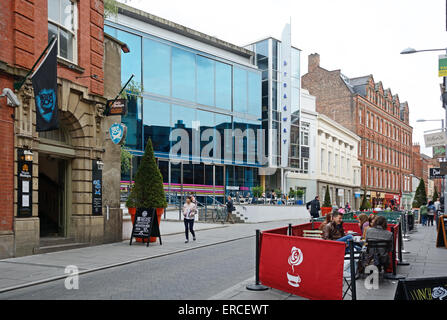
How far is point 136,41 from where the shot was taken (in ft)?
101

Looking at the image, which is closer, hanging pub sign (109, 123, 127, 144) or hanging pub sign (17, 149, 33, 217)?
hanging pub sign (17, 149, 33, 217)

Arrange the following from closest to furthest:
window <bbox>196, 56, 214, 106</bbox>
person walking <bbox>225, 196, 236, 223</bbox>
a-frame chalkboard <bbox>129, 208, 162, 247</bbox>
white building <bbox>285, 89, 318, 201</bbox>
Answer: a-frame chalkboard <bbox>129, 208, 162, 247</bbox>, person walking <bbox>225, 196, 236, 223</bbox>, window <bbox>196, 56, 214, 106</bbox>, white building <bbox>285, 89, 318, 201</bbox>

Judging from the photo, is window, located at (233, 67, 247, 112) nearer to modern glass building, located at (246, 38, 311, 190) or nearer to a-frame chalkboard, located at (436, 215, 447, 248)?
modern glass building, located at (246, 38, 311, 190)

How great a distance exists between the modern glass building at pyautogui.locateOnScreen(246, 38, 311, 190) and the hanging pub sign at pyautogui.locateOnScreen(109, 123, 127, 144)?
86.9 feet

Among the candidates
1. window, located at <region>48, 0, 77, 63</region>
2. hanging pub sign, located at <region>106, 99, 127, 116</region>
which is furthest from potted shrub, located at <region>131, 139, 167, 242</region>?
window, located at <region>48, 0, 77, 63</region>

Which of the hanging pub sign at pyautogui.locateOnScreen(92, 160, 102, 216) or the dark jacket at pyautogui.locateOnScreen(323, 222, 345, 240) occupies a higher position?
the hanging pub sign at pyautogui.locateOnScreen(92, 160, 102, 216)

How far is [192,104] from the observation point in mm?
34906

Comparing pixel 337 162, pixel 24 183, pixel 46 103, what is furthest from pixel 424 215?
pixel 46 103

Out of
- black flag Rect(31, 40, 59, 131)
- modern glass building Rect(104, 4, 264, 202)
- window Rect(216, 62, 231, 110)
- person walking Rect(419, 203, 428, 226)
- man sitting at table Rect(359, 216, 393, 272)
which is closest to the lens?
man sitting at table Rect(359, 216, 393, 272)

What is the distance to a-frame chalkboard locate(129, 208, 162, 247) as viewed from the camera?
1482 cm

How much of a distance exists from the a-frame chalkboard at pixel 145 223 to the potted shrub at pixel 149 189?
0.38 meters

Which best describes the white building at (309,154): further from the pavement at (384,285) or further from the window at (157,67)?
the pavement at (384,285)

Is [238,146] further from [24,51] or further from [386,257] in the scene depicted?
[386,257]

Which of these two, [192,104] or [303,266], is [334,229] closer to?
[303,266]
